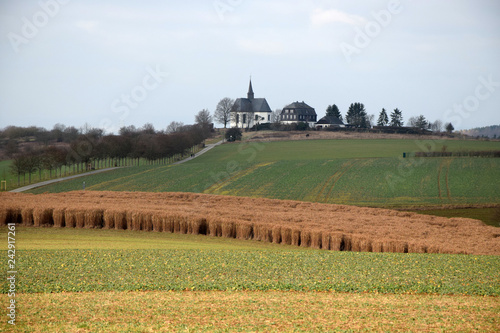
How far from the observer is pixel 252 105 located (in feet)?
648

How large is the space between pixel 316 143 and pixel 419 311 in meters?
106

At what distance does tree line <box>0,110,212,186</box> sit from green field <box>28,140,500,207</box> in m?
9.28

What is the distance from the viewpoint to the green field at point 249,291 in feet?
44.0

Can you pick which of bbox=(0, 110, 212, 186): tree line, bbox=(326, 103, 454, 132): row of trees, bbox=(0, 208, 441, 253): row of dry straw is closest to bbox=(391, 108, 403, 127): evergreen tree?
bbox=(326, 103, 454, 132): row of trees

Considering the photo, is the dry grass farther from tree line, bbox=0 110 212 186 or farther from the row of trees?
the row of trees

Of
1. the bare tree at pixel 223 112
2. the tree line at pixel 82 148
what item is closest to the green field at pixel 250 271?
the tree line at pixel 82 148

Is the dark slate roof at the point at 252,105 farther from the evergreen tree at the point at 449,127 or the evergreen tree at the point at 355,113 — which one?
the evergreen tree at the point at 449,127

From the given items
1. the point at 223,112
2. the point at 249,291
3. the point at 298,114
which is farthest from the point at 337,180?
the point at 298,114

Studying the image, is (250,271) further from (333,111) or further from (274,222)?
(333,111)

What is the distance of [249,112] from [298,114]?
66.7ft

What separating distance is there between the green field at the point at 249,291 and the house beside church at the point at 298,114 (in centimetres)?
17186

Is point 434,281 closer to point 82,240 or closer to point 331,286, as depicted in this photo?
point 331,286

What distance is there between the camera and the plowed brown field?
27.1 m

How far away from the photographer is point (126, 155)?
94.0 metres
